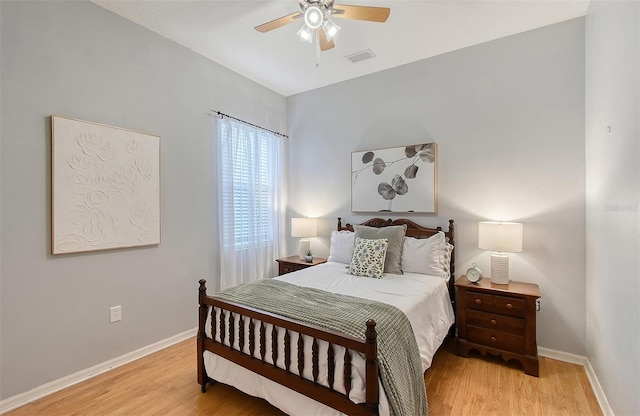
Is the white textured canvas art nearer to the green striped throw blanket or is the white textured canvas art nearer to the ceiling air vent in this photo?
the green striped throw blanket

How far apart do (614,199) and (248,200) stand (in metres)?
3.28

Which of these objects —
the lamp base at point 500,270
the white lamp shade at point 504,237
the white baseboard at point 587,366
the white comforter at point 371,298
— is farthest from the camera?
the lamp base at point 500,270

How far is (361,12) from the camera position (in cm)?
198

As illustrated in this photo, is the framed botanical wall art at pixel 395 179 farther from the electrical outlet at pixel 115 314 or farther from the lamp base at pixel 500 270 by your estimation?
the electrical outlet at pixel 115 314

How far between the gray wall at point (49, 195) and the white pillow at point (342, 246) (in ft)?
4.46

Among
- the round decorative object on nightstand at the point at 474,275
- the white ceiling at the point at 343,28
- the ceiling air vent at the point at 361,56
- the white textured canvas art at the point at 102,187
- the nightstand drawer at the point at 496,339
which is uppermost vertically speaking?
the white ceiling at the point at 343,28

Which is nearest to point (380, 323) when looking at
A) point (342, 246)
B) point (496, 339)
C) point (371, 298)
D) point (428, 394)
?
point (371, 298)

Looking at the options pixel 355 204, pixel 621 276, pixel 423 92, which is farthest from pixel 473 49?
pixel 621 276

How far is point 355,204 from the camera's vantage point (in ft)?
12.1

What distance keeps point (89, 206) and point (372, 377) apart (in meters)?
2.39

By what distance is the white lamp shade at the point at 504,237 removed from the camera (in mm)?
2488

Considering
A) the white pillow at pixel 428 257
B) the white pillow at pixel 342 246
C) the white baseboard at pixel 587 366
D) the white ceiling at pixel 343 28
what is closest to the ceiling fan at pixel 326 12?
the white ceiling at pixel 343 28

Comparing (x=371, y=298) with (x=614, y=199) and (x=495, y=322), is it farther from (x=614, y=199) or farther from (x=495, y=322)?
(x=614, y=199)

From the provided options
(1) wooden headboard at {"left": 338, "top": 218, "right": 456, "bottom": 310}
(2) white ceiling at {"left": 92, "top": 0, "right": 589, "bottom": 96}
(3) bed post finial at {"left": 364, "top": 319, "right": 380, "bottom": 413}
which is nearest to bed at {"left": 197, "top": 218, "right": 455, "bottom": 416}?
(3) bed post finial at {"left": 364, "top": 319, "right": 380, "bottom": 413}
